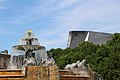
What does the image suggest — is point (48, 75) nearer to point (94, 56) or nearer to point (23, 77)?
point (23, 77)

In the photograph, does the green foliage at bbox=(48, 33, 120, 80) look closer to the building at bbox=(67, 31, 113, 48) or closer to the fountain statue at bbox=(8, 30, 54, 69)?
the fountain statue at bbox=(8, 30, 54, 69)

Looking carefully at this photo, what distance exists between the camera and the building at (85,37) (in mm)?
74688

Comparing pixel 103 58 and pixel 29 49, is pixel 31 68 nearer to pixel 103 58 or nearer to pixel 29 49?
pixel 29 49

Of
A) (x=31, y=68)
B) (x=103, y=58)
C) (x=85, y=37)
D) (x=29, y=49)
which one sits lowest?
(x=31, y=68)

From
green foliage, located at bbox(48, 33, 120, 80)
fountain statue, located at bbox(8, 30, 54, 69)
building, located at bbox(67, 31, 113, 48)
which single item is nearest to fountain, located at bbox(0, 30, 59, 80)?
fountain statue, located at bbox(8, 30, 54, 69)

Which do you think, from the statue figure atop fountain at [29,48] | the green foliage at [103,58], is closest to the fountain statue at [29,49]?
the statue figure atop fountain at [29,48]

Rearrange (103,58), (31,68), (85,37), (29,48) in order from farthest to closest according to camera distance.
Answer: (85,37) → (103,58) → (29,48) → (31,68)

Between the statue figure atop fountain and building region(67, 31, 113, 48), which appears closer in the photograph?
the statue figure atop fountain

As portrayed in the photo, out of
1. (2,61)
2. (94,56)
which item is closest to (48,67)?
(94,56)

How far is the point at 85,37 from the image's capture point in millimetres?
76125

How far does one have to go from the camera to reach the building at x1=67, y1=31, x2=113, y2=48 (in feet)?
245

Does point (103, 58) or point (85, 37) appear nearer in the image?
point (103, 58)

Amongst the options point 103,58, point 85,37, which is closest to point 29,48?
point 103,58

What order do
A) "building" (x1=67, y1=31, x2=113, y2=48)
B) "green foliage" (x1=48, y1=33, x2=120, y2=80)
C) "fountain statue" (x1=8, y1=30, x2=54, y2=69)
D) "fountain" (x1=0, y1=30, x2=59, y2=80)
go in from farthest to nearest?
"building" (x1=67, y1=31, x2=113, y2=48), "green foliage" (x1=48, y1=33, x2=120, y2=80), "fountain statue" (x1=8, y1=30, x2=54, y2=69), "fountain" (x1=0, y1=30, x2=59, y2=80)
